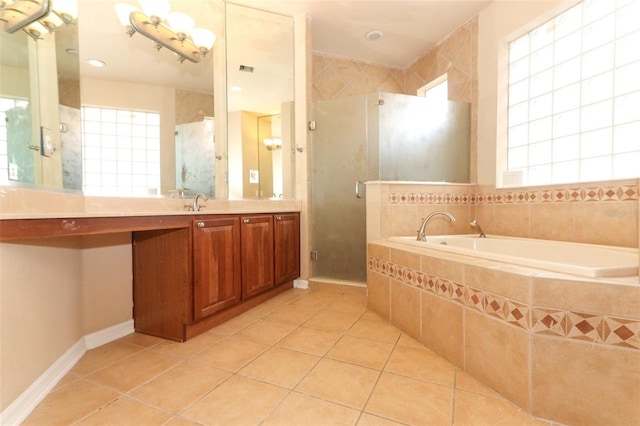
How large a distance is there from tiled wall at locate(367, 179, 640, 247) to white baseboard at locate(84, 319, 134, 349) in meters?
1.85

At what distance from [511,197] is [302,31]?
2.51m

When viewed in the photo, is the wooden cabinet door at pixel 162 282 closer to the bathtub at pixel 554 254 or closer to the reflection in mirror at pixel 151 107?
the reflection in mirror at pixel 151 107

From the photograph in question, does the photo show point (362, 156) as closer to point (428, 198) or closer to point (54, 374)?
point (428, 198)

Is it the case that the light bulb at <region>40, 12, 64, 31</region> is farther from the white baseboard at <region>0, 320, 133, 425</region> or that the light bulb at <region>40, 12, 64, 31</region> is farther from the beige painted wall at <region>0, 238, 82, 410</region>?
the white baseboard at <region>0, 320, 133, 425</region>

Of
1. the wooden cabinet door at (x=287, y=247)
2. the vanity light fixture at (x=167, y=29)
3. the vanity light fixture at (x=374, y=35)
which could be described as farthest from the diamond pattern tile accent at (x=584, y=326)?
the vanity light fixture at (x=374, y=35)

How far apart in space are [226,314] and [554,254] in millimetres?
2288

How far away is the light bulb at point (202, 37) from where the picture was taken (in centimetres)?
229

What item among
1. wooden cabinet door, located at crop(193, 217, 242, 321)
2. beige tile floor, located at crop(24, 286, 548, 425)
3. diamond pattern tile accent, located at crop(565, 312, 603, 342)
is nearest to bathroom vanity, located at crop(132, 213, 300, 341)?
wooden cabinet door, located at crop(193, 217, 242, 321)

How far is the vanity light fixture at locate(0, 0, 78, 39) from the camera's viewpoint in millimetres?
1050

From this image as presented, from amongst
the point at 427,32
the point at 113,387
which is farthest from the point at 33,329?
the point at 427,32

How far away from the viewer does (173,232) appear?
5.52 ft

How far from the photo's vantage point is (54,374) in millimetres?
1259

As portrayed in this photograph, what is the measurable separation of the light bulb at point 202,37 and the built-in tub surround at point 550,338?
255cm

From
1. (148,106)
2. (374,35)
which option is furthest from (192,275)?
(374,35)
